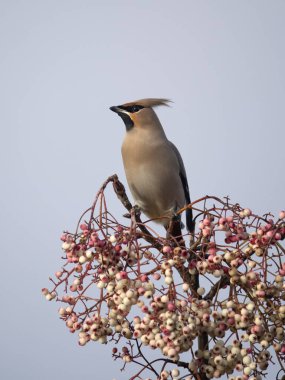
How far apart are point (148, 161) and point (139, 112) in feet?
0.99

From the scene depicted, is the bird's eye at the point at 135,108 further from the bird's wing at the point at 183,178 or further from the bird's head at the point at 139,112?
the bird's wing at the point at 183,178

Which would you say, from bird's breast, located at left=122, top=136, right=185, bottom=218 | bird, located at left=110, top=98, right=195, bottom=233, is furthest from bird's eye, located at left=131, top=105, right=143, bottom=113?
bird's breast, located at left=122, top=136, right=185, bottom=218

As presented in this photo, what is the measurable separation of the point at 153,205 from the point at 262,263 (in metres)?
1.86

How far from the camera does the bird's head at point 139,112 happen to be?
3844mm

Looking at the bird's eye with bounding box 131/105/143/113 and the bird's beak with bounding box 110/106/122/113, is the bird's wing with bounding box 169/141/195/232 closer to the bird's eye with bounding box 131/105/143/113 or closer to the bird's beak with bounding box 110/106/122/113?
the bird's eye with bounding box 131/105/143/113

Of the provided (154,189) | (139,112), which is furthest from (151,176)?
(139,112)

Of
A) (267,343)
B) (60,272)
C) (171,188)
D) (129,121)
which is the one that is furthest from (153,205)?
(267,343)

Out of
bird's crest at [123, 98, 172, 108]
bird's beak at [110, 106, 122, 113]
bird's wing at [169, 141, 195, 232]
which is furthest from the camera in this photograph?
bird's wing at [169, 141, 195, 232]

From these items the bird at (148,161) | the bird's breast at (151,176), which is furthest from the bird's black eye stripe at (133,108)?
the bird's breast at (151,176)

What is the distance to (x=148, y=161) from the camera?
3846mm

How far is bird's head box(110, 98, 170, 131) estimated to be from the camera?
3844mm

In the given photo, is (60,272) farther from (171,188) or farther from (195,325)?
(171,188)

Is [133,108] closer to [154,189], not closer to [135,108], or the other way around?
[135,108]

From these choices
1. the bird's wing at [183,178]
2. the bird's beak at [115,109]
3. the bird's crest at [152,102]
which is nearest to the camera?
the bird's beak at [115,109]
